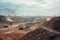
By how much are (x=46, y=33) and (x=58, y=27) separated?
15.5ft

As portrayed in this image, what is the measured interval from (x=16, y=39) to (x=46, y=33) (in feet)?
42.8

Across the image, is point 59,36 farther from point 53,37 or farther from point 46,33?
point 46,33

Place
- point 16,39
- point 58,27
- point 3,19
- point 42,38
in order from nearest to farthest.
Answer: point 42,38 < point 58,27 < point 16,39 < point 3,19

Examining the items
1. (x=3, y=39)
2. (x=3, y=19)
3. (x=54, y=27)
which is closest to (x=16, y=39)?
(x=3, y=39)

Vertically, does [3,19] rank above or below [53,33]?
below

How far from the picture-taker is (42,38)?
30.0 m

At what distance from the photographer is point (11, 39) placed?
42.0 m

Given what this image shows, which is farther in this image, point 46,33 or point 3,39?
point 3,39

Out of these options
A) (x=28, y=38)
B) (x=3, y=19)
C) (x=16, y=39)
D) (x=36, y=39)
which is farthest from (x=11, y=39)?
(x=3, y=19)

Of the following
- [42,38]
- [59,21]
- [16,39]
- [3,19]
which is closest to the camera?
[42,38]

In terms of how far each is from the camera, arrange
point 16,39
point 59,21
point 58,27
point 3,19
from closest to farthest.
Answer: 1. point 58,27
2. point 59,21
3. point 16,39
4. point 3,19

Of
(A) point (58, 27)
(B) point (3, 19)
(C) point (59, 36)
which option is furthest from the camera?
(B) point (3, 19)

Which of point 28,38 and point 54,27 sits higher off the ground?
point 54,27

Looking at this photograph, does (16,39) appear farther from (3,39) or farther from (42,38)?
(42,38)
